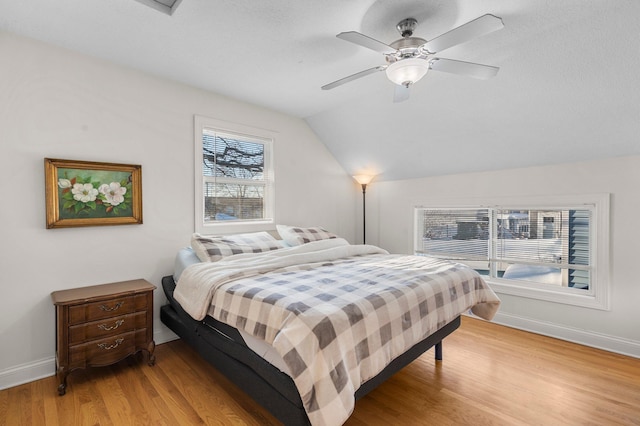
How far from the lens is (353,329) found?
59.5 inches

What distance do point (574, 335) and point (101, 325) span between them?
13.2 ft

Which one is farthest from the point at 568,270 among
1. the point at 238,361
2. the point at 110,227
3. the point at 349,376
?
the point at 110,227

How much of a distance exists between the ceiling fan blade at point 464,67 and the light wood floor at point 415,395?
209cm

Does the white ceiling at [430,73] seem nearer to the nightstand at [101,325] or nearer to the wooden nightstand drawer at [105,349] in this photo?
the nightstand at [101,325]

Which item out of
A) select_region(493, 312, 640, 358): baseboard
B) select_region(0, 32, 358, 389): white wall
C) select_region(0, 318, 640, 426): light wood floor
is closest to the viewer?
select_region(0, 318, 640, 426): light wood floor

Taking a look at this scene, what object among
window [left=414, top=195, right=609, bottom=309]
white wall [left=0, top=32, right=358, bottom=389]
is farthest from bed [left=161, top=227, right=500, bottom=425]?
A: window [left=414, top=195, right=609, bottom=309]

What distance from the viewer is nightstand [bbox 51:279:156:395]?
2.07 meters

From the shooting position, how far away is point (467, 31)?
1.58 meters

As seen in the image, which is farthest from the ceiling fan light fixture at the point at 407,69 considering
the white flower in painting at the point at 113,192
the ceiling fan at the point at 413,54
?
the white flower in painting at the point at 113,192

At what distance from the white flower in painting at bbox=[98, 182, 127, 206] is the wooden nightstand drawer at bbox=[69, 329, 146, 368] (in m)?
1.06

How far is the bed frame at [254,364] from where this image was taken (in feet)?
4.86

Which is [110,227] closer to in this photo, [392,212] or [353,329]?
[353,329]

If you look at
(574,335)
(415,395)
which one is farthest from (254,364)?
(574,335)

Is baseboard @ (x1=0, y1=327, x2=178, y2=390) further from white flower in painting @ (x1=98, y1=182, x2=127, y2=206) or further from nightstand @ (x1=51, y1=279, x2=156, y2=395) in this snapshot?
white flower in painting @ (x1=98, y1=182, x2=127, y2=206)
